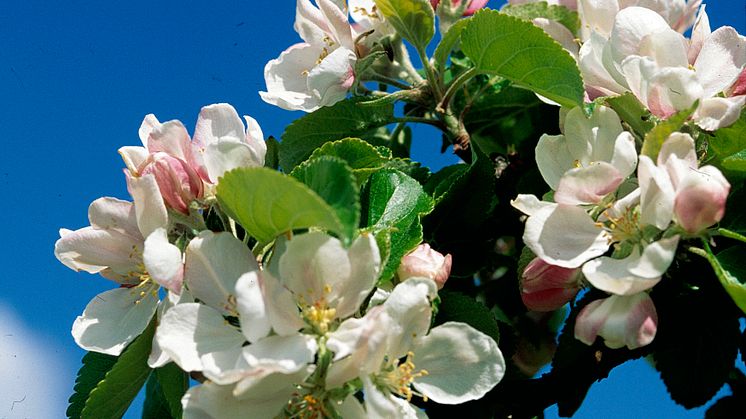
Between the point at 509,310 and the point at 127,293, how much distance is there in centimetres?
85

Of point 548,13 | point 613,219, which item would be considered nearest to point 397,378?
point 613,219

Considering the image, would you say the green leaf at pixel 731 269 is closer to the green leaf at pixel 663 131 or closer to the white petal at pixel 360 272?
the green leaf at pixel 663 131

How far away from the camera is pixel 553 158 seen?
129 centimetres

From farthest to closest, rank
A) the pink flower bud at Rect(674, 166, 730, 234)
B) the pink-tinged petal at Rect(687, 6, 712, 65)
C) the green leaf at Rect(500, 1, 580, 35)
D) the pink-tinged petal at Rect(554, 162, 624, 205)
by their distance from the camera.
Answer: the green leaf at Rect(500, 1, 580, 35), the pink-tinged petal at Rect(687, 6, 712, 65), the pink-tinged petal at Rect(554, 162, 624, 205), the pink flower bud at Rect(674, 166, 730, 234)

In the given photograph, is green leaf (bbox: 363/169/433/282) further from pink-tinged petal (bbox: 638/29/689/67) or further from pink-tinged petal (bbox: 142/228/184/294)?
pink-tinged petal (bbox: 638/29/689/67)

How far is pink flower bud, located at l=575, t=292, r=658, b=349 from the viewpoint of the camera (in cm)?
107

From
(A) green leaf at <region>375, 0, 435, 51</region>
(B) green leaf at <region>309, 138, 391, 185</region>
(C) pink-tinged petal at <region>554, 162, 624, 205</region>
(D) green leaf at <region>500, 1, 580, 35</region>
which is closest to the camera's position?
(C) pink-tinged petal at <region>554, 162, 624, 205</region>

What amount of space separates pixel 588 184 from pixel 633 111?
0.59 feet

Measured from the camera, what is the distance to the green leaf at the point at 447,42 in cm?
141

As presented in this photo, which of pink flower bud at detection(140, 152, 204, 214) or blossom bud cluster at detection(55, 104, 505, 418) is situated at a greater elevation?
pink flower bud at detection(140, 152, 204, 214)

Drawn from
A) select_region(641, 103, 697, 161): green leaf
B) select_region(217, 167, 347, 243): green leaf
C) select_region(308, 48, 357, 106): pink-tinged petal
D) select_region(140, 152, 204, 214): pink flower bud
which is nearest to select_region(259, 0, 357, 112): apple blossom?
select_region(308, 48, 357, 106): pink-tinged petal

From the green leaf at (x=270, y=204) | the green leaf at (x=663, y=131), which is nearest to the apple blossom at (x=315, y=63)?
the green leaf at (x=270, y=204)

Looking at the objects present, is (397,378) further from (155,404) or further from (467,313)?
(155,404)

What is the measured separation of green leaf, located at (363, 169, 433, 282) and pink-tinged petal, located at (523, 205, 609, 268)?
6.5 inches
